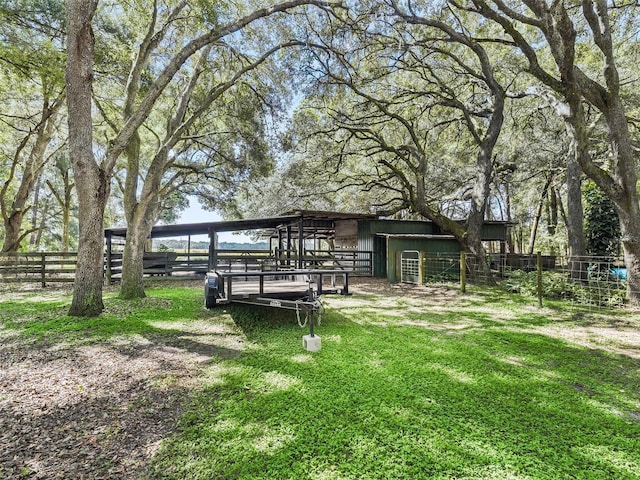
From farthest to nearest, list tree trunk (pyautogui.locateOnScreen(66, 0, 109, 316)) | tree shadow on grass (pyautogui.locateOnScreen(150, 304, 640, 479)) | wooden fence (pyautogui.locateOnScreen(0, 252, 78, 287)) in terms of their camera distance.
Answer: wooden fence (pyautogui.locateOnScreen(0, 252, 78, 287)) → tree trunk (pyautogui.locateOnScreen(66, 0, 109, 316)) → tree shadow on grass (pyautogui.locateOnScreen(150, 304, 640, 479))

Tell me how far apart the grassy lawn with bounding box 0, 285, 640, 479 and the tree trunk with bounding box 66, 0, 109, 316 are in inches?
27.4

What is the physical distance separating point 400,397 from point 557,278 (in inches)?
316

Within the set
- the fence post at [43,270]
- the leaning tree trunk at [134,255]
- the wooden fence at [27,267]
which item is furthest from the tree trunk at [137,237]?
the fence post at [43,270]

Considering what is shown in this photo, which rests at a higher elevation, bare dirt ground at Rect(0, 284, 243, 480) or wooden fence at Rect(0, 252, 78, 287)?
wooden fence at Rect(0, 252, 78, 287)

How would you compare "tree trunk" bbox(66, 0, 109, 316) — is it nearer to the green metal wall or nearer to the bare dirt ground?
the bare dirt ground

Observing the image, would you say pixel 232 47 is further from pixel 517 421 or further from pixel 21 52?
pixel 517 421

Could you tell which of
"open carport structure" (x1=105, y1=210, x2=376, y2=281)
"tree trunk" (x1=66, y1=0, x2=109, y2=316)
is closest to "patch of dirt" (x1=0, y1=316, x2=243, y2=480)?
"tree trunk" (x1=66, y1=0, x2=109, y2=316)

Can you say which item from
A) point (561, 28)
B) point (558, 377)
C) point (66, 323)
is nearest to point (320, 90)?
point (561, 28)

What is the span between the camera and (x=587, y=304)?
7.67m

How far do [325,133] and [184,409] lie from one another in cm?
1290

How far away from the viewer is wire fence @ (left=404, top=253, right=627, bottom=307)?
773 cm

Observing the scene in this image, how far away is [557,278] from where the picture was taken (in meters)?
8.75

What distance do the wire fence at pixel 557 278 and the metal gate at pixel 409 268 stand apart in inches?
17.5

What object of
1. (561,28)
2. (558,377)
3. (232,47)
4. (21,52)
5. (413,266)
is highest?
(232,47)
